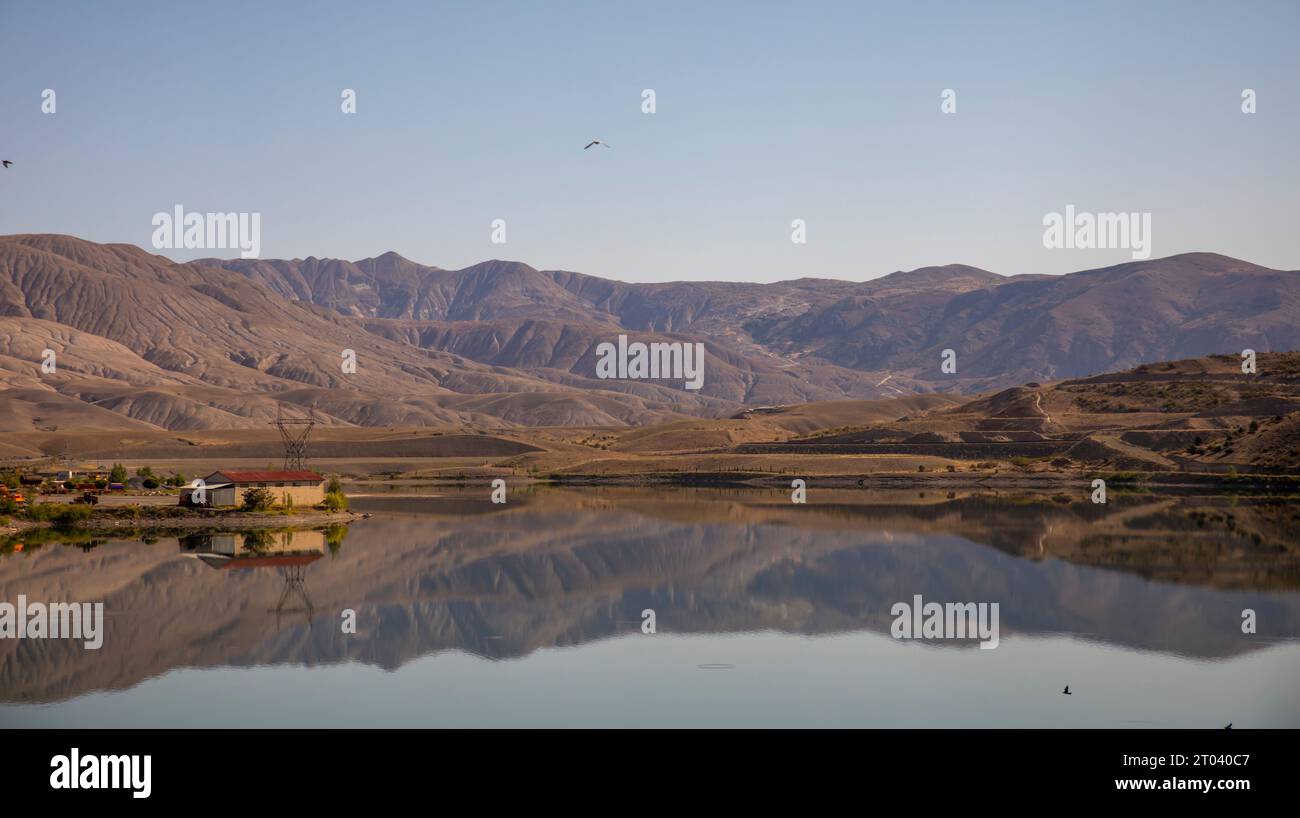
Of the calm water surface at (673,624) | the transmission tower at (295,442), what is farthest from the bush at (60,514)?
the transmission tower at (295,442)

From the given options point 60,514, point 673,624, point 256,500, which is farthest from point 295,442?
point 673,624

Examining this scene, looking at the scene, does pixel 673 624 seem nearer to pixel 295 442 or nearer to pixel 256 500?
pixel 256 500

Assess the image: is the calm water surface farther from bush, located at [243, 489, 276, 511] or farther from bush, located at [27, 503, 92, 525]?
bush, located at [27, 503, 92, 525]

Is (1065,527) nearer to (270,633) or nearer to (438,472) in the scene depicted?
(270,633)

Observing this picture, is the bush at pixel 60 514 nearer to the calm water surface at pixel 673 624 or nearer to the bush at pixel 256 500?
the calm water surface at pixel 673 624
